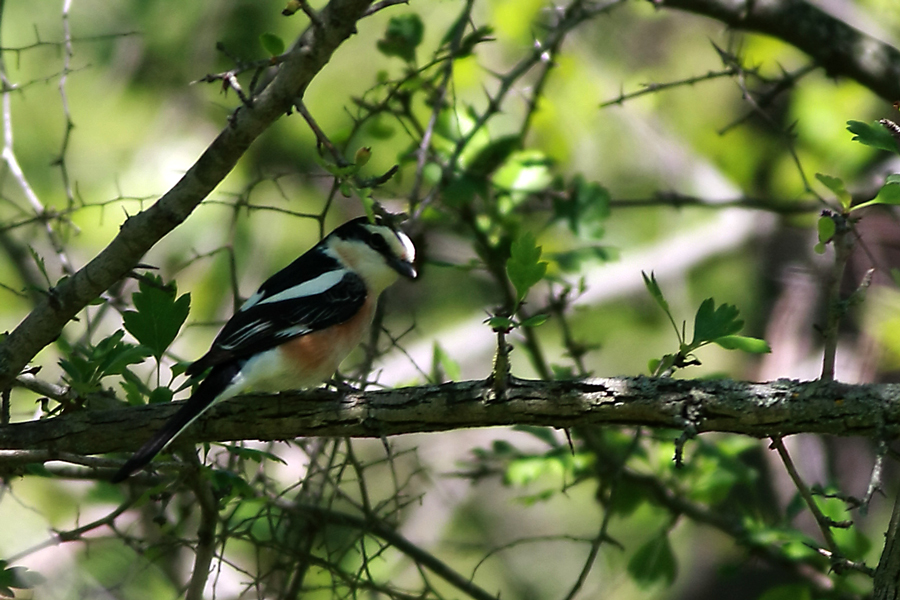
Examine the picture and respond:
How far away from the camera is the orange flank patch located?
3.53m

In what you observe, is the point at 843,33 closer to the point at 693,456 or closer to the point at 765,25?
the point at 765,25

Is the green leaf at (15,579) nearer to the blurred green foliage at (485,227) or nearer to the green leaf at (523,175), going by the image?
the blurred green foliage at (485,227)

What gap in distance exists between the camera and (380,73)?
371cm

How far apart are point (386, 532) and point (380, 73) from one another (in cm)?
183

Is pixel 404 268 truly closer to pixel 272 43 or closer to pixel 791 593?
pixel 272 43

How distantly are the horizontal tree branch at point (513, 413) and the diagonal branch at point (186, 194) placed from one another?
0.31 metres

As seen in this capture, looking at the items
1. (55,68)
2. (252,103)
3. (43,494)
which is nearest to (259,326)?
(252,103)

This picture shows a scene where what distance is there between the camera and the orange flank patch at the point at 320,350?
11.6 ft

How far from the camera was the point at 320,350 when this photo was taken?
3.60 meters

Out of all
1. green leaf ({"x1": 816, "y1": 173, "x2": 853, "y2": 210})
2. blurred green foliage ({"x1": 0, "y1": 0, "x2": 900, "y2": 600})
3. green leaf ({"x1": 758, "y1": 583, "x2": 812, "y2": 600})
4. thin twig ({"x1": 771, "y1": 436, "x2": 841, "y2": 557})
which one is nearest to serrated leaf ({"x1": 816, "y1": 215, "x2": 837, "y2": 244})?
green leaf ({"x1": 816, "y1": 173, "x2": 853, "y2": 210})

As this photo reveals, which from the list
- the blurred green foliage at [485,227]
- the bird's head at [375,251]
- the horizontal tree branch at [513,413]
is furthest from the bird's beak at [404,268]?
the horizontal tree branch at [513,413]

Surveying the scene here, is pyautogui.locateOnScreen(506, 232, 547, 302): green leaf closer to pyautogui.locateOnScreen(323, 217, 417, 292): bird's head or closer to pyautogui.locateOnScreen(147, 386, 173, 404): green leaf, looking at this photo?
pyautogui.locateOnScreen(147, 386, 173, 404): green leaf

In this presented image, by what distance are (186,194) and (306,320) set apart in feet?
4.10

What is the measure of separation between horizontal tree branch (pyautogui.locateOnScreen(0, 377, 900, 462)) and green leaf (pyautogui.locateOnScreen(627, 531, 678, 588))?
1.53m
